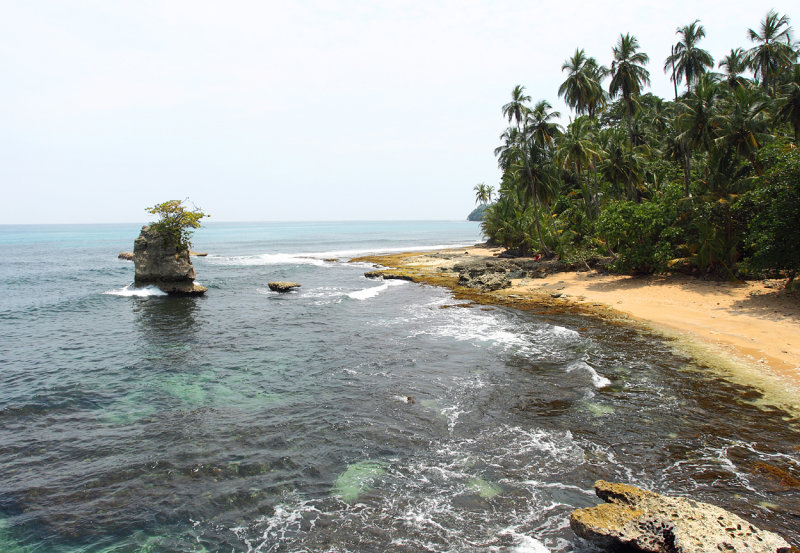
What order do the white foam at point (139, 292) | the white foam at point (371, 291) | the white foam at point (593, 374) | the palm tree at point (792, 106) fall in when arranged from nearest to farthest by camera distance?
the white foam at point (593, 374) < the palm tree at point (792, 106) < the white foam at point (371, 291) < the white foam at point (139, 292)

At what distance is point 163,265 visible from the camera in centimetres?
3584

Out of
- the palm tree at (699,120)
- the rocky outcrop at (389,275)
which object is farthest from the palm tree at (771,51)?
the rocky outcrop at (389,275)

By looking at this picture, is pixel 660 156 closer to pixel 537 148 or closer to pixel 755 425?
pixel 537 148

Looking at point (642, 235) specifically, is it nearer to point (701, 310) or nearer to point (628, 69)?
point (701, 310)

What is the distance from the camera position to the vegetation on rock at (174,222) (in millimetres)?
34594

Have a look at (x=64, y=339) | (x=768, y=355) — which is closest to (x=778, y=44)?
(x=768, y=355)

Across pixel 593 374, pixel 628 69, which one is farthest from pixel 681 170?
pixel 593 374

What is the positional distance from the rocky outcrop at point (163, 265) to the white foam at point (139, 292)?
1.32 feet

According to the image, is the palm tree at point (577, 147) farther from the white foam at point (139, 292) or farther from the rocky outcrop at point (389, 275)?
the white foam at point (139, 292)

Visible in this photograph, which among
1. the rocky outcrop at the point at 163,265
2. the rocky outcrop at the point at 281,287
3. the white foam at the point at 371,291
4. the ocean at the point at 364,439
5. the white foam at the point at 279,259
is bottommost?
the ocean at the point at 364,439

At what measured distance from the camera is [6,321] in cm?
2688

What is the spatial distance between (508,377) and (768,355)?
9887 millimetres

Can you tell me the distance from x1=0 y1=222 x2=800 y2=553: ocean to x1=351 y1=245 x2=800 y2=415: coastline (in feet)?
4.36

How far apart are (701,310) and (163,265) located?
38499mm
